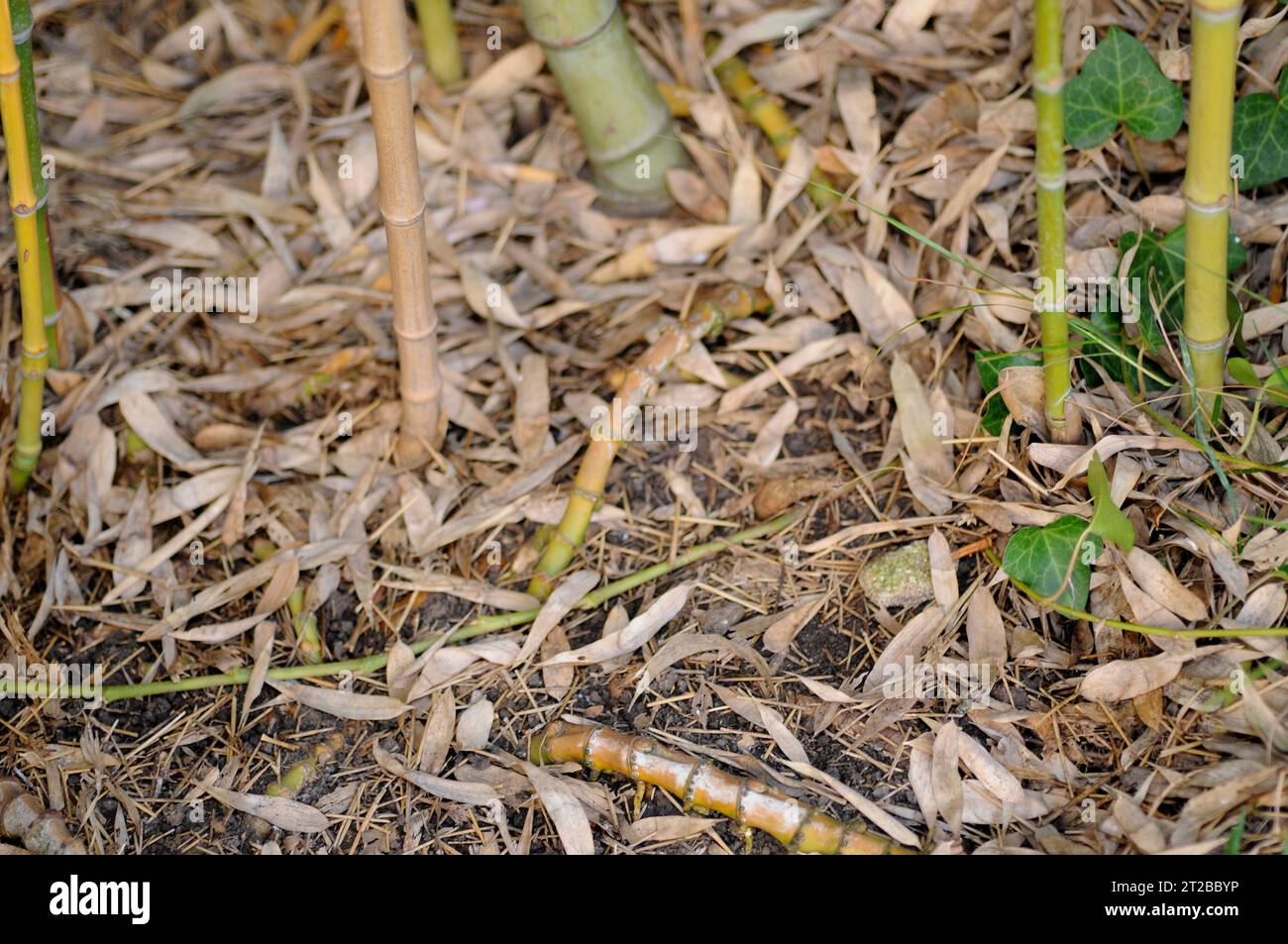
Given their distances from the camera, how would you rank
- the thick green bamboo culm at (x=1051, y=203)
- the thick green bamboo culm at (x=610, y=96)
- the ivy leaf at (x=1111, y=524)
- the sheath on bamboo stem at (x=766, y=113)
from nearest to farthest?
the thick green bamboo culm at (x=1051, y=203)
the ivy leaf at (x=1111, y=524)
the thick green bamboo culm at (x=610, y=96)
the sheath on bamboo stem at (x=766, y=113)

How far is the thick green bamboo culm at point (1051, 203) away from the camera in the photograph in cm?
124

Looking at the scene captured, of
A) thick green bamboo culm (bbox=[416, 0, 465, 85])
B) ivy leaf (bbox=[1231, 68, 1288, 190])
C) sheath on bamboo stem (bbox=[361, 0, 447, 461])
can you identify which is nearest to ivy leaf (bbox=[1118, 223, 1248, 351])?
ivy leaf (bbox=[1231, 68, 1288, 190])

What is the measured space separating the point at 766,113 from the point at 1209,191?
0.79m

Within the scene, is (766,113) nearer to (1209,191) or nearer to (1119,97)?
(1119,97)

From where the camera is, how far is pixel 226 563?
5.47ft

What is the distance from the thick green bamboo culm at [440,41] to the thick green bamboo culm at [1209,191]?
1.21 metres

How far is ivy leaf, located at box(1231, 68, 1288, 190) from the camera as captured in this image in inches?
59.3

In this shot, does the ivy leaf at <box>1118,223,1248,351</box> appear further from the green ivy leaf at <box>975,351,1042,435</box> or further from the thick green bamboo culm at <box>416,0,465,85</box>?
the thick green bamboo culm at <box>416,0,465,85</box>

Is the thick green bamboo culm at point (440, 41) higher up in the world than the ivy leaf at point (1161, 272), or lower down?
higher up

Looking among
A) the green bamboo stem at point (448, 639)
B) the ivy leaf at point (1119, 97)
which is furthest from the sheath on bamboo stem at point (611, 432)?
the ivy leaf at point (1119, 97)

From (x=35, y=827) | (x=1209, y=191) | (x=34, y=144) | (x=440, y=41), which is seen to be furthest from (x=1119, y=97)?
(x=35, y=827)

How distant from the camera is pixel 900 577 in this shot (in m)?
1.51

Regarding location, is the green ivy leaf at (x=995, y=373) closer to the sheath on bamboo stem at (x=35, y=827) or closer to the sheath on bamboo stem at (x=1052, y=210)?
the sheath on bamboo stem at (x=1052, y=210)
